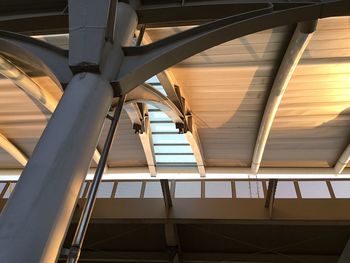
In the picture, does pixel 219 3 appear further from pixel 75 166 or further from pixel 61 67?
pixel 75 166

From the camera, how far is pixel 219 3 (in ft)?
23.7

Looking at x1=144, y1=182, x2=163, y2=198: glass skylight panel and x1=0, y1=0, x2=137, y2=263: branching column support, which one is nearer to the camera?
x1=0, y1=0, x2=137, y2=263: branching column support

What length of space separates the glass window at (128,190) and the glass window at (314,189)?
5.77 metres

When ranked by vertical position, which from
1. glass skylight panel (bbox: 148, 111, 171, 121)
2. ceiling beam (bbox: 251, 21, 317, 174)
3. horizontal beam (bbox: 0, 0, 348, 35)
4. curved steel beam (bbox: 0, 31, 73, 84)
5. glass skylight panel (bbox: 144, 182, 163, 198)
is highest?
glass skylight panel (bbox: 148, 111, 171, 121)

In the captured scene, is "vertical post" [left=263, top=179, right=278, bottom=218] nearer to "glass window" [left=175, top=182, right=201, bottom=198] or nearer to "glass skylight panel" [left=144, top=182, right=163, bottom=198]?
"glass window" [left=175, top=182, right=201, bottom=198]

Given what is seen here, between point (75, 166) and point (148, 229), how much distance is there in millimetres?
8798

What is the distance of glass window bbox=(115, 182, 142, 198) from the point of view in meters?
11.7

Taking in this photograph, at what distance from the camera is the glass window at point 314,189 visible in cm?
1091

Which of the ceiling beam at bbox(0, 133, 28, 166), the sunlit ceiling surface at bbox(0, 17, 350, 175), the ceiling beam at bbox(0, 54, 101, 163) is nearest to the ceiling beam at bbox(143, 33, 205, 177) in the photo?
the sunlit ceiling surface at bbox(0, 17, 350, 175)

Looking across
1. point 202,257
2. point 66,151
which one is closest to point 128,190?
point 202,257

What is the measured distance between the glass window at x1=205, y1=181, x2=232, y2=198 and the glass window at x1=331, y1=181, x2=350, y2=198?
361 cm

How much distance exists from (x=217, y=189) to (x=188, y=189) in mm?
1050

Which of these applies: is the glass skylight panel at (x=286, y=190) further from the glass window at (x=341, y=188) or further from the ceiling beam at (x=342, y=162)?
the ceiling beam at (x=342, y=162)

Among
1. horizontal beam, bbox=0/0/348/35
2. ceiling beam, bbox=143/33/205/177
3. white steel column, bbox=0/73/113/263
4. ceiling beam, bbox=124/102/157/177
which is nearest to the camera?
white steel column, bbox=0/73/113/263
